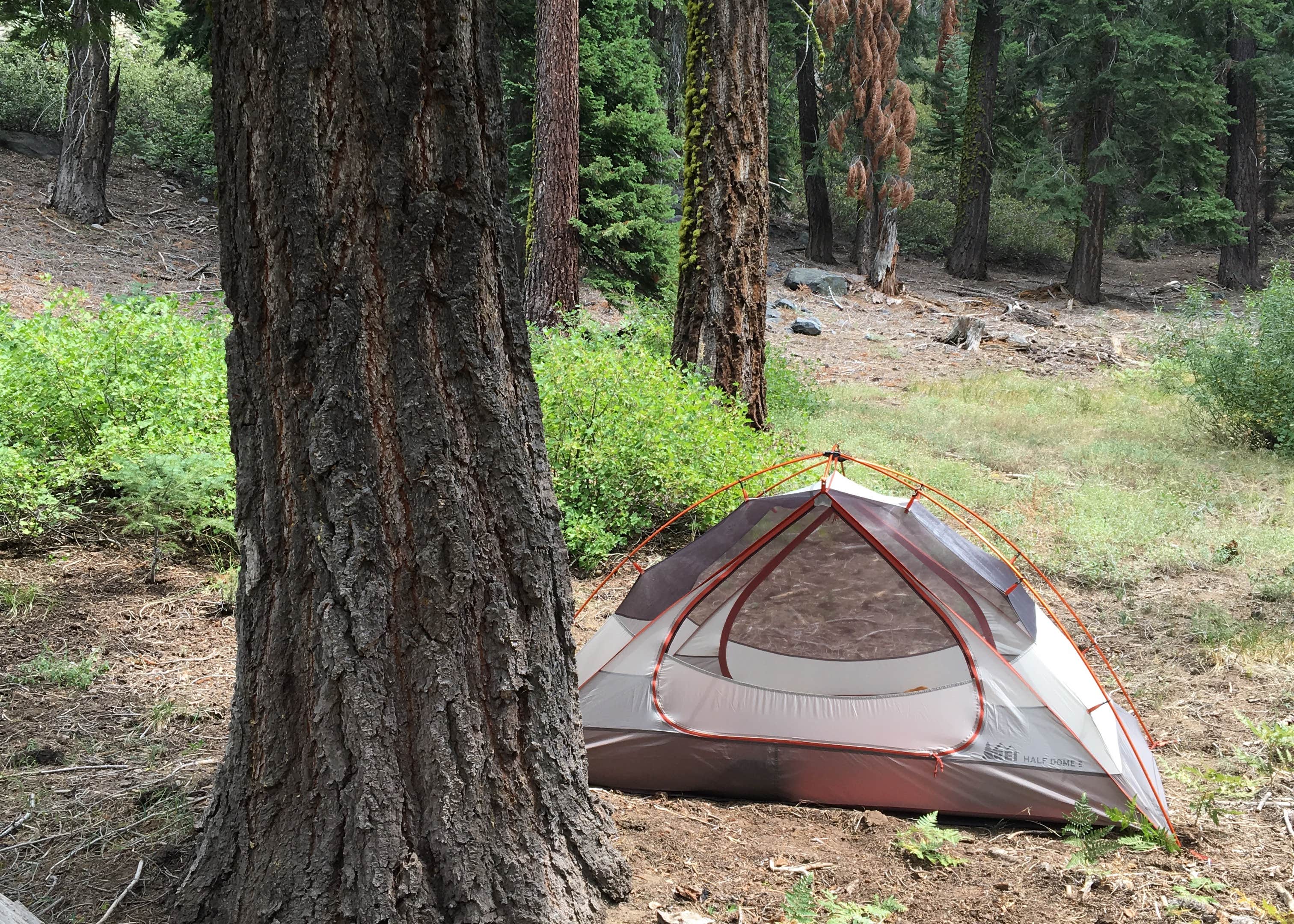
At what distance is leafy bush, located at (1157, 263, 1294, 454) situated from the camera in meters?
8.37

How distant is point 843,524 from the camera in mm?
3629

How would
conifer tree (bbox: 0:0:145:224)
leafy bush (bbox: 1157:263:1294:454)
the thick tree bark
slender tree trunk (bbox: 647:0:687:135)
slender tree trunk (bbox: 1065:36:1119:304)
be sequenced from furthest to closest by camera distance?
1. slender tree trunk (bbox: 1065:36:1119:304)
2. slender tree trunk (bbox: 647:0:687:135)
3. conifer tree (bbox: 0:0:145:224)
4. the thick tree bark
5. leafy bush (bbox: 1157:263:1294:454)

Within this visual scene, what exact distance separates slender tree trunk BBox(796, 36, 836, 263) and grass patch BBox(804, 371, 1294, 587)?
987 cm

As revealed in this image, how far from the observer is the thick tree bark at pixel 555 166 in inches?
397

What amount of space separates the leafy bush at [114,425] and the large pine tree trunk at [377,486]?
297cm

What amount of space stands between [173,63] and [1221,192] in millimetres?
22816

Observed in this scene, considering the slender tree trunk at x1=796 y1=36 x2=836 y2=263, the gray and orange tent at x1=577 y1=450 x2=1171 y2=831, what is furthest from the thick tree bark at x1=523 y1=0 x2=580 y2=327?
the slender tree trunk at x1=796 y1=36 x2=836 y2=263

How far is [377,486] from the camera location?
6.52 ft

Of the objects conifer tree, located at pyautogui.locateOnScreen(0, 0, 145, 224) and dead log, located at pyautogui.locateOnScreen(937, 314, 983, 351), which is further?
dead log, located at pyautogui.locateOnScreen(937, 314, 983, 351)

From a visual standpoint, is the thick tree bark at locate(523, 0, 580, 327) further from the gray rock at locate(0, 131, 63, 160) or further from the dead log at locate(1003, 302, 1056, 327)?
the dead log at locate(1003, 302, 1056, 327)

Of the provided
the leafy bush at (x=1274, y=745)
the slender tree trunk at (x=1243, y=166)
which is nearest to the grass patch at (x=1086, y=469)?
the leafy bush at (x=1274, y=745)

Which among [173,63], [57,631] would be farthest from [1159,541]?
[173,63]

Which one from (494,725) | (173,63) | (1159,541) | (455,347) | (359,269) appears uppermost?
(173,63)

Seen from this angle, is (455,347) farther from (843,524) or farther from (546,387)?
(546,387)
